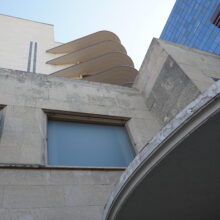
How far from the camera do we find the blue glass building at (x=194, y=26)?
1791 inches

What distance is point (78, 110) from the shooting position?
7316 mm

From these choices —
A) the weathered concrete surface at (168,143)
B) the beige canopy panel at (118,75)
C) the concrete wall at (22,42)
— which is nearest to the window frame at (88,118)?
the weathered concrete surface at (168,143)

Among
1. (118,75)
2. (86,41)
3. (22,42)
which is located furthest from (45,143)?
(22,42)

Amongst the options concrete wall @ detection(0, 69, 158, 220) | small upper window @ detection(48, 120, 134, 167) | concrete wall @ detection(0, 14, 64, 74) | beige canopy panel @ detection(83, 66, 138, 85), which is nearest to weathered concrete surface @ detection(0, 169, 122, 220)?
concrete wall @ detection(0, 69, 158, 220)

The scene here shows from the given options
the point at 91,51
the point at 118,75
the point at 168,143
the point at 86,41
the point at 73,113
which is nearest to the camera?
the point at 168,143

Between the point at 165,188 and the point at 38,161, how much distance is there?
3.06 metres

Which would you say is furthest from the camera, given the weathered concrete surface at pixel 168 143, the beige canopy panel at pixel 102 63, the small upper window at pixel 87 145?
the beige canopy panel at pixel 102 63

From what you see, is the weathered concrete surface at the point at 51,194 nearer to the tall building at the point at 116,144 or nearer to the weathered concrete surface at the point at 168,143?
the tall building at the point at 116,144

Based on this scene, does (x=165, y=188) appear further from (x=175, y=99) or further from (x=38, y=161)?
(x=175, y=99)

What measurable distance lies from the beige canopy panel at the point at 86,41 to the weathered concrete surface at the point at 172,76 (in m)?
12.5

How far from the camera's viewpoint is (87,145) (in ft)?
21.6

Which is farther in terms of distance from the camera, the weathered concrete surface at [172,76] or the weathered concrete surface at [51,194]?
the weathered concrete surface at [172,76]

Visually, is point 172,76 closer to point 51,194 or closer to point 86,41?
point 51,194

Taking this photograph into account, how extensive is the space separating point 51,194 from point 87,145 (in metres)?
2.04
